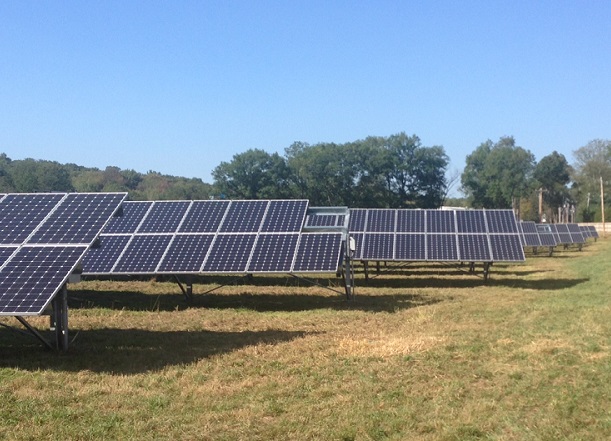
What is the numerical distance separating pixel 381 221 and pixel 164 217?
9923 millimetres

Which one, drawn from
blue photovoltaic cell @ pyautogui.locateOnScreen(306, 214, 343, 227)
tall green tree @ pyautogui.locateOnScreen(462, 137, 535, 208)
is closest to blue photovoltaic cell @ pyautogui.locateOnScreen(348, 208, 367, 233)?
blue photovoltaic cell @ pyautogui.locateOnScreen(306, 214, 343, 227)

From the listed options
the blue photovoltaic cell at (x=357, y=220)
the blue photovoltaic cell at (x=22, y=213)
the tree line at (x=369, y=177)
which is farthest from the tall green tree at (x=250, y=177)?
the blue photovoltaic cell at (x=22, y=213)

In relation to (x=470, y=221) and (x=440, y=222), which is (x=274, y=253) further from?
(x=470, y=221)

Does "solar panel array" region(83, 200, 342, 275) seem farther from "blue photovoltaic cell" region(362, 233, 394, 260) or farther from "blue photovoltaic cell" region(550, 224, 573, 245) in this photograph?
"blue photovoltaic cell" region(550, 224, 573, 245)

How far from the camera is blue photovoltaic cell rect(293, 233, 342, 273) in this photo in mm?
17062

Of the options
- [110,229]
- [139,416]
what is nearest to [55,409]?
[139,416]

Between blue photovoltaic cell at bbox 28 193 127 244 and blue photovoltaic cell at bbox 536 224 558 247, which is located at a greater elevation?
blue photovoltaic cell at bbox 28 193 127 244

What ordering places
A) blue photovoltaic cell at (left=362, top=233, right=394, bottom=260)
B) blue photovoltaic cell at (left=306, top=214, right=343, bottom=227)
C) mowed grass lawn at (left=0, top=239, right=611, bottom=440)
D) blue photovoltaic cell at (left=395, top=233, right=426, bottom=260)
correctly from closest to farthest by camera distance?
mowed grass lawn at (left=0, top=239, right=611, bottom=440), blue photovoltaic cell at (left=395, top=233, right=426, bottom=260), blue photovoltaic cell at (left=362, top=233, right=394, bottom=260), blue photovoltaic cell at (left=306, top=214, right=343, bottom=227)

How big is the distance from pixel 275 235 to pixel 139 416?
38.9 feet

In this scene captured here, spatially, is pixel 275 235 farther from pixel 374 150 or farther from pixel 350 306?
pixel 374 150

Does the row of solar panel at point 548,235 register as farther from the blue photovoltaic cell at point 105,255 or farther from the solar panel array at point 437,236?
the blue photovoltaic cell at point 105,255

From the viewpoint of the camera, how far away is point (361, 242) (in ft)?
84.0

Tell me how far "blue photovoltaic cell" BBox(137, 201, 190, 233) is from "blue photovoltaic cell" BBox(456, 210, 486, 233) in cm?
1083

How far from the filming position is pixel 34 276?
10.5 m
